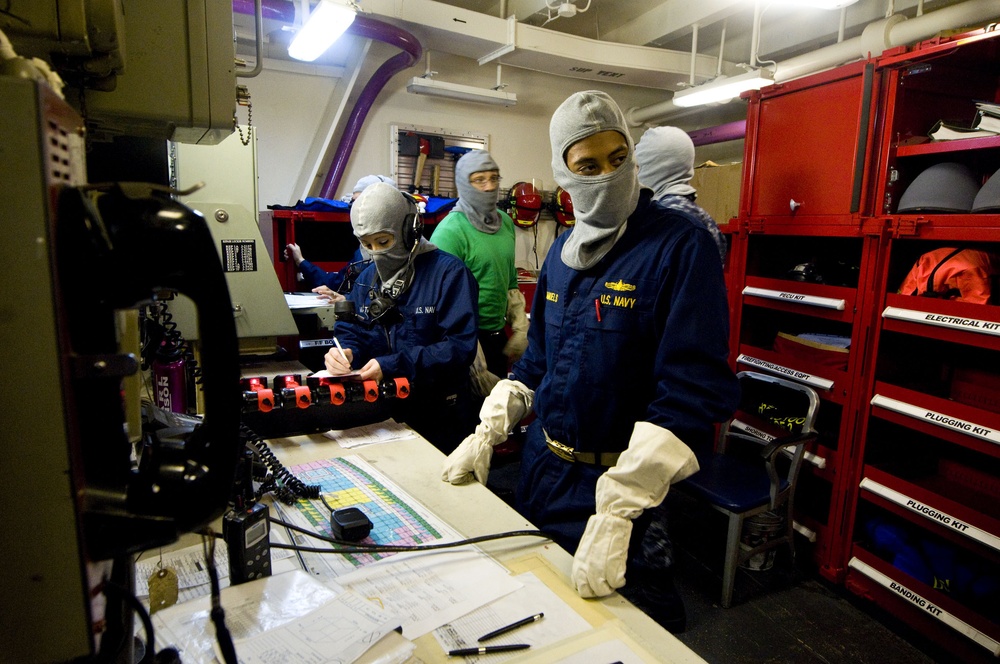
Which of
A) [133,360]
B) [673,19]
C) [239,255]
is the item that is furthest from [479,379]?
[673,19]

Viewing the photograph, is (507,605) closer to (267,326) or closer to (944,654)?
(267,326)

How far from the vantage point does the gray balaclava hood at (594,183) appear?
1.40m

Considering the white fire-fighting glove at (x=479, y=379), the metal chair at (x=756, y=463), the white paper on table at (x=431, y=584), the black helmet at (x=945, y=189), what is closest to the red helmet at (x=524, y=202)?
the metal chair at (x=756, y=463)

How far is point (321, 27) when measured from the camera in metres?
3.53

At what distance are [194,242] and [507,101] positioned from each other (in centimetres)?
542

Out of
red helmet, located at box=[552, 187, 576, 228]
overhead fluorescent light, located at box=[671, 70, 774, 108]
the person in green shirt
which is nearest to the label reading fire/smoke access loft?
the person in green shirt

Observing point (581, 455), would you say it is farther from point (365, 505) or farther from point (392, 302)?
point (392, 302)

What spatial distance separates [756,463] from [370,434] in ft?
6.89

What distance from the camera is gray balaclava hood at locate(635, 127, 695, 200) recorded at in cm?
300

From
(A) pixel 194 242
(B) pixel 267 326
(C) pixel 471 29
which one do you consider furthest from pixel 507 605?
(C) pixel 471 29

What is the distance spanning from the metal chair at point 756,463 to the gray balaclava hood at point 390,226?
130 cm

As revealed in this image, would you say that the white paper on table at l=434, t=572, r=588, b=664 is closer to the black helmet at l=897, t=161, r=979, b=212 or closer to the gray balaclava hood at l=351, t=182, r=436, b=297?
the gray balaclava hood at l=351, t=182, r=436, b=297

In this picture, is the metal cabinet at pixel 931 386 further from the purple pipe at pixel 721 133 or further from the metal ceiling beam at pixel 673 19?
the purple pipe at pixel 721 133

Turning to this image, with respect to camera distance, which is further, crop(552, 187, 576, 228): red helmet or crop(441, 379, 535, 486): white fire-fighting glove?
crop(552, 187, 576, 228): red helmet
